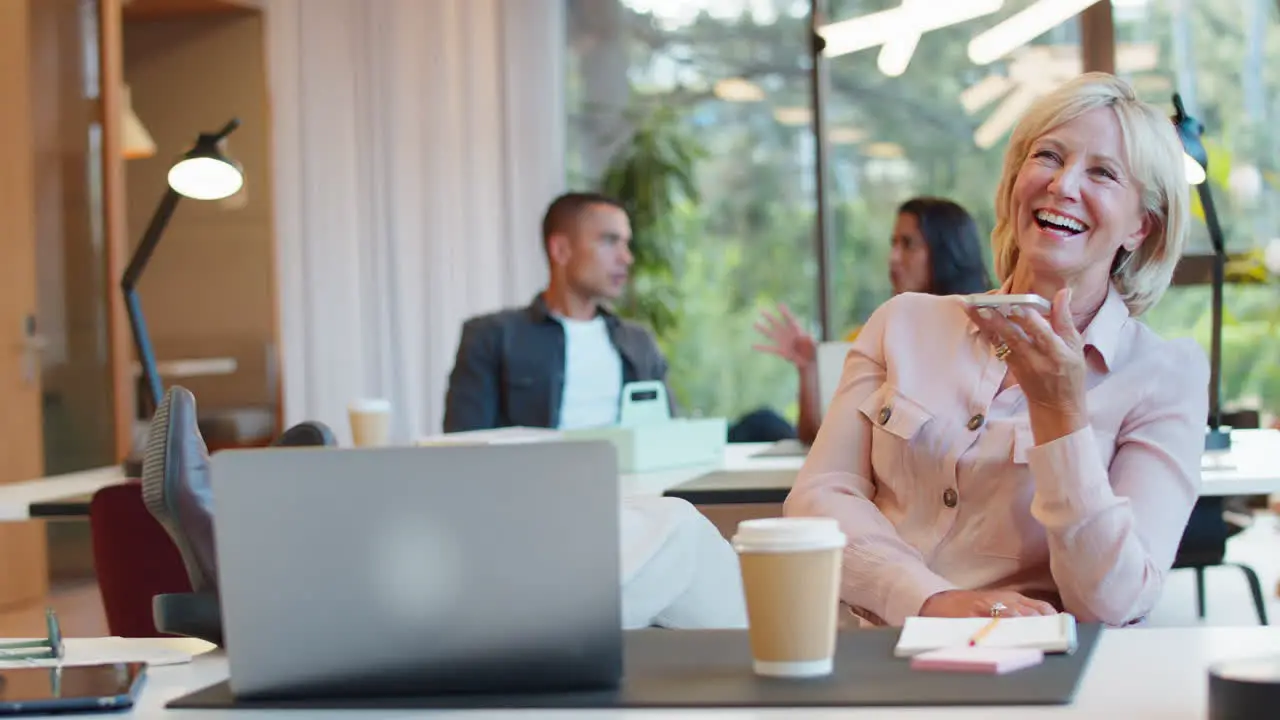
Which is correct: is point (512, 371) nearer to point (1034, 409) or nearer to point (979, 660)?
point (1034, 409)

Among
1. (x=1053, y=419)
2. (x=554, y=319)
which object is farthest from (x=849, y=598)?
(x=554, y=319)

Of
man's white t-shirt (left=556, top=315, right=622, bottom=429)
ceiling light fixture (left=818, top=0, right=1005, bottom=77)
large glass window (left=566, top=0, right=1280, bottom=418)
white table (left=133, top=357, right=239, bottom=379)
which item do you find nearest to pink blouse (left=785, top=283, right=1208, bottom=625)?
ceiling light fixture (left=818, top=0, right=1005, bottom=77)

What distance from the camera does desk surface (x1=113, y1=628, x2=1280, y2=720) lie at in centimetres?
112

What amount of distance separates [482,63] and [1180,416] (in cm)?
540

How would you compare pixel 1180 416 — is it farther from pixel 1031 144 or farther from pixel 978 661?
pixel 978 661

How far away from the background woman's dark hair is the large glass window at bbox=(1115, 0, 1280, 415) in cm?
236

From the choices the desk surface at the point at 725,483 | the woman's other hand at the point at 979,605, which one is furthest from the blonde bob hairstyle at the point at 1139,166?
the desk surface at the point at 725,483

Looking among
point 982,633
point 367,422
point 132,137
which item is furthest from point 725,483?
point 132,137

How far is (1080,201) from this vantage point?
6.63 ft

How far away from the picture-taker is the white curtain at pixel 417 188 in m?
6.90

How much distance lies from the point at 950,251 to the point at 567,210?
123 centimetres

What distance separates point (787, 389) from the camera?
7.21 m

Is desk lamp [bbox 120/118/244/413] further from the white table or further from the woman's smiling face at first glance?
the white table

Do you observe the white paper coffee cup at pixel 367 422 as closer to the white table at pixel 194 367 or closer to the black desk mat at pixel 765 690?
the black desk mat at pixel 765 690
